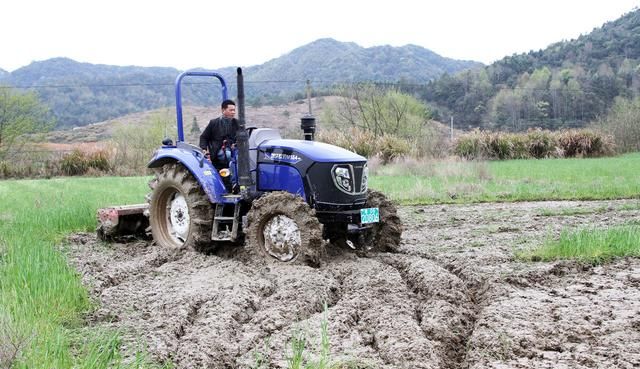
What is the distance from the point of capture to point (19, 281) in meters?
4.99

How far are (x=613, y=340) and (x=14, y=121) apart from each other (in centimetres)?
3784

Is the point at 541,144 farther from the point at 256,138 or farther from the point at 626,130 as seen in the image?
the point at 256,138

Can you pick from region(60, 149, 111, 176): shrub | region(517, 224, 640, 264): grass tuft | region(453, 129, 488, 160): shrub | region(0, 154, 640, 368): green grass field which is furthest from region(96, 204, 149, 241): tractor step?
region(453, 129, 488, 160): shrub

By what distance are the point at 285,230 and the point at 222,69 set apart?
94.4 meters

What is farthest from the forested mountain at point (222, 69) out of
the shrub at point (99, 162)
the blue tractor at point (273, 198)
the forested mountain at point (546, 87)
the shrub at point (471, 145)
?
the blue tractor at point (273, 198)

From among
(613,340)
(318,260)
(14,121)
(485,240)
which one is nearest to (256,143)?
(318,260)

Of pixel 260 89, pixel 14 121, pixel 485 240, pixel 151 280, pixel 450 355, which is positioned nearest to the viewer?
pixel 450 355

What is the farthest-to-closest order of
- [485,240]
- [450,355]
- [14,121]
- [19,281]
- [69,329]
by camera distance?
[14,121], [485,240], [19,281], [69,329], [450,355]

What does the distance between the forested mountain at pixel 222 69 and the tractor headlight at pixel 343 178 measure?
55.5 meters

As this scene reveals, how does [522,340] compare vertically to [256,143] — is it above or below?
below

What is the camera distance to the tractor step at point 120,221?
27.8 feet

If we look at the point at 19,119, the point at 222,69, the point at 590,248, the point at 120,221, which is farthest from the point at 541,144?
the point at 222,69

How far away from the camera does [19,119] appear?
1449 inches

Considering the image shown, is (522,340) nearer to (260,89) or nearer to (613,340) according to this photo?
(613,340)
